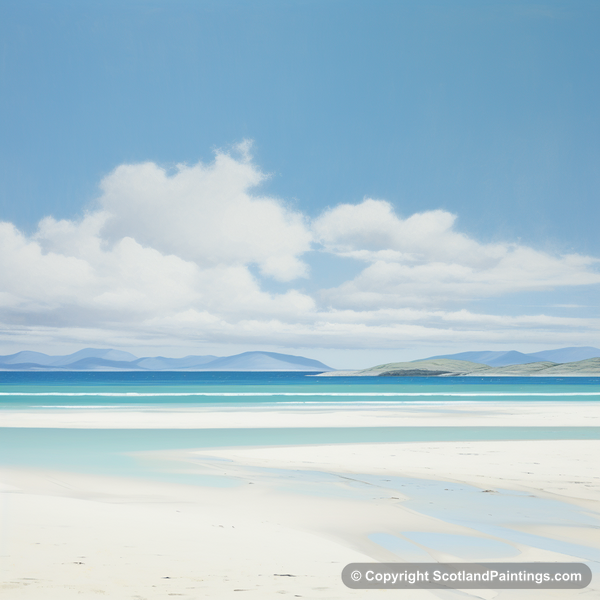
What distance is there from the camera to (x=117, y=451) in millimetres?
16500

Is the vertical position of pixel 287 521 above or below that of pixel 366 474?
above

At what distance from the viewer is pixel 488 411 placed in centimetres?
3325

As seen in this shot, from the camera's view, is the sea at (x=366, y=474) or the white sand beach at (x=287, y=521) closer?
the white sand beach at (x=287, y=521)

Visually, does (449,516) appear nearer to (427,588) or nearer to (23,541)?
(427,588)

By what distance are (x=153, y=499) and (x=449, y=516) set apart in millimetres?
4977

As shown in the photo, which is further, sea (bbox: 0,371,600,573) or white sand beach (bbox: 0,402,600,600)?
sea (bbox: 0,371,600,573)

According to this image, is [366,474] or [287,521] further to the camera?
[366,474]

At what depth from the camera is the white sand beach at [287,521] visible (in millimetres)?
6062

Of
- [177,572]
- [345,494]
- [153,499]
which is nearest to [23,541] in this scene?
[177,572]

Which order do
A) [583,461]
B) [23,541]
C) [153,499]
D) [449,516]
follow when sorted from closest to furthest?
[23,541]
[449,516]
[153,499]
[583,461]

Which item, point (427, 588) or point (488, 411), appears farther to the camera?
point (488, 411)

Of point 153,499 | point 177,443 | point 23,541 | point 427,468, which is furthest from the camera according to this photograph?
point 177,443

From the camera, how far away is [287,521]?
882 centimetres

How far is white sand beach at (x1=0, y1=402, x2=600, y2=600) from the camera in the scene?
19.9 ft
